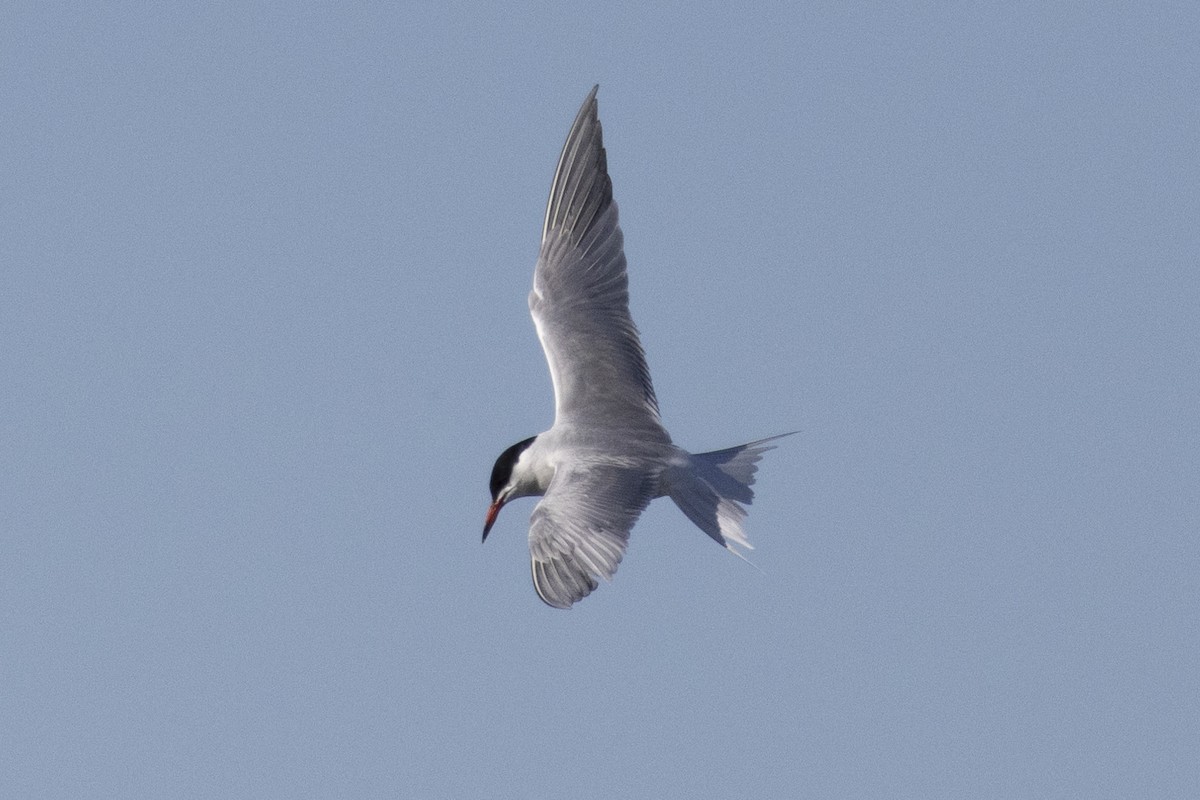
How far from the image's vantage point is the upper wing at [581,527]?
9.95 metres

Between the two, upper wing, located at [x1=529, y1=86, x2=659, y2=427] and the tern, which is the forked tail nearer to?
the tern

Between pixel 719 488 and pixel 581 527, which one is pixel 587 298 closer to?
pixel 719 488

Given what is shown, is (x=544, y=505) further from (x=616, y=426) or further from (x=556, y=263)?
(x=556, y=263)

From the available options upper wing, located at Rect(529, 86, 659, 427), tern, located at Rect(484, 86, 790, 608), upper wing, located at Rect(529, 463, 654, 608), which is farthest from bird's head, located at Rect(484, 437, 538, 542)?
upper wing, located at Rect(529, 463, 654, 608)

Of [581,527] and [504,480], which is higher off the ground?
→ [504,480]

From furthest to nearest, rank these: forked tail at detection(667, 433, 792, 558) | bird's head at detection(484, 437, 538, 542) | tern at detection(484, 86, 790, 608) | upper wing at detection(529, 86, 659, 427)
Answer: upper wing at detection(529, 86, 659, 427), bird's head at detection(484, 437, 538, 542), forked tail at detection(667, 433, 792, 558), tern at detection(484, 86, 790, 608)

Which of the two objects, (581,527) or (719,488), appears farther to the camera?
(719,488)

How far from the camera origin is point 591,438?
11852mm

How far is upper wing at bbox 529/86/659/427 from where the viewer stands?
40.9ft

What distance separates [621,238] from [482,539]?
2628 mm

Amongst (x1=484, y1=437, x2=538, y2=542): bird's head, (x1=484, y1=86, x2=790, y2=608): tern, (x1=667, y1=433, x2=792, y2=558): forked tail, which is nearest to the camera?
(x1=484, y1=86, x2=790, y2=608): tern

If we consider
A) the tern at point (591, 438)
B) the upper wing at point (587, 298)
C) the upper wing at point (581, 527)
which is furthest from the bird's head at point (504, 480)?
the upper wing at point (581, 527)

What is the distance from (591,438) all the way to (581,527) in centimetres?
163

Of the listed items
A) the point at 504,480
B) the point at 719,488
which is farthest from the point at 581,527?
the point at 504,480
